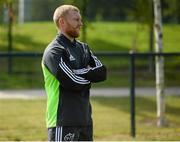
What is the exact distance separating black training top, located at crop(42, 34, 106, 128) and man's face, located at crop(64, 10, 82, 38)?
3.2 inches

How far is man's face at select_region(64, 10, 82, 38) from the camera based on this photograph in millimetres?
4645

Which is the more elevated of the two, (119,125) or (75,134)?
(75,134)

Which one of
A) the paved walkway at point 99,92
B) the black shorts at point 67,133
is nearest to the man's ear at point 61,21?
the black shorts at point 67,133

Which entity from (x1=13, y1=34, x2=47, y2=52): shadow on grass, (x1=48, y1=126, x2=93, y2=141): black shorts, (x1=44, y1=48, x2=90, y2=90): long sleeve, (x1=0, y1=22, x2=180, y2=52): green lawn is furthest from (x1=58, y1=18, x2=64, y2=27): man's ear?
(x1=13, y1=34, x2=47, y2=52): shadow on grass

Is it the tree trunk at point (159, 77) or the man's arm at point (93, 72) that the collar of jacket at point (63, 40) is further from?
the tree trunk at point (159, 77)

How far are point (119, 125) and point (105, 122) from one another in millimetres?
387

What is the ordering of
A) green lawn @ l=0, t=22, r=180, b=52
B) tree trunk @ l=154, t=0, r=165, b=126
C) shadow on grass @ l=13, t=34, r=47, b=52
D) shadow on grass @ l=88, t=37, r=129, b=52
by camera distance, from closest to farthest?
tree trunk @ l=154, t=0, r=165, b=126 < shadow on grass @ l=13, t=34, r=47, b=52 < green lawn @ l=0, t=22, r=180, b=52 < shadow on grass @ l=88, t=37, r=129, b=52

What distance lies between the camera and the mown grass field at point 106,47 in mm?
17039

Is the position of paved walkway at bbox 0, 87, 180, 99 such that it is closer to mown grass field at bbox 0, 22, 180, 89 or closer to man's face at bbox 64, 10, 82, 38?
mown grass field at bbox 0, 22, 180, 89

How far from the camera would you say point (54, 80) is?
4.70 meters

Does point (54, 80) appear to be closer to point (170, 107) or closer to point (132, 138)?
point (132, 138)

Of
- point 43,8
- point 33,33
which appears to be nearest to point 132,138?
point 33,33

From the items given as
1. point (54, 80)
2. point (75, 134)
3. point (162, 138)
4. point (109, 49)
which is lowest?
point (109, 49)

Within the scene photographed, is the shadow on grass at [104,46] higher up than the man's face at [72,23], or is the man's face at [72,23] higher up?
the man's face at [72,23]
